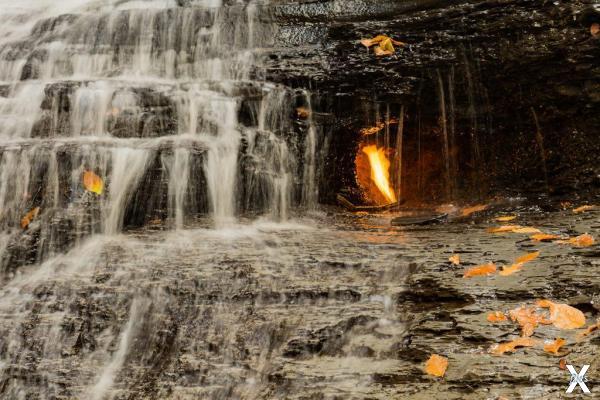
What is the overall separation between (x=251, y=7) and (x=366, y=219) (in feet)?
13.5

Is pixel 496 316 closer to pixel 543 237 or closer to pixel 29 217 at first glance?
pixel 543 237

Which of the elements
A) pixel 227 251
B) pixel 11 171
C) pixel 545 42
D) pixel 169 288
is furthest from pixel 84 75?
pixel 545 42

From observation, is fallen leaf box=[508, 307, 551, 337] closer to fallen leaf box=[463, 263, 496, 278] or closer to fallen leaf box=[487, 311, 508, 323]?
fallen leaf box=[487, 311, 508, 323]

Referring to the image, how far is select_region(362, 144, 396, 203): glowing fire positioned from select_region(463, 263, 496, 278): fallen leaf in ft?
14.3

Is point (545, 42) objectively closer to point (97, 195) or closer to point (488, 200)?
point (488, 200)

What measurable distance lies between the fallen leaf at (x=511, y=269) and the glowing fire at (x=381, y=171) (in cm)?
438

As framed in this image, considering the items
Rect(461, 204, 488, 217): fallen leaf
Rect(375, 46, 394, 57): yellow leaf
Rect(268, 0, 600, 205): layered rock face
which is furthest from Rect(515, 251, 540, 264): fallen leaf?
Rect(375, 46, 394, 57): yellow leaf

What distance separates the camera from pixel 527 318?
11.0ft

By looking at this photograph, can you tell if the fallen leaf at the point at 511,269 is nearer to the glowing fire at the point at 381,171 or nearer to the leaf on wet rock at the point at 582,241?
the leaf on wet rock at the point at 582,241

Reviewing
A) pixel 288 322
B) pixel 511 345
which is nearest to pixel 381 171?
pixel 288 322

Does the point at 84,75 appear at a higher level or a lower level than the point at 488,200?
higher

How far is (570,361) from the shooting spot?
2.87m

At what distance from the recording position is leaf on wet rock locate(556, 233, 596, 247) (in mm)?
4514

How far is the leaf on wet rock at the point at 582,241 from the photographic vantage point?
4.51 meters
